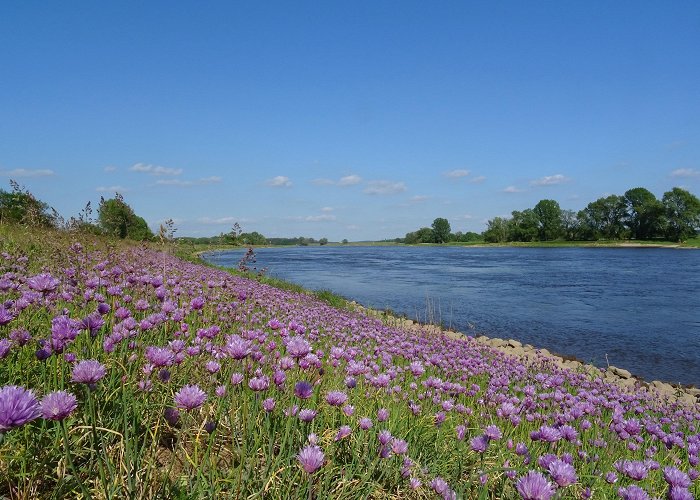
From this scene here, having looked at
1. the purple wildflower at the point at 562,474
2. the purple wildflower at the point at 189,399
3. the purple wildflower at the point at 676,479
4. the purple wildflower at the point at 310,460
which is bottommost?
the purple wildflower at the point at 676,479

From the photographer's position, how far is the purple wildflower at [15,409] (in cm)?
113

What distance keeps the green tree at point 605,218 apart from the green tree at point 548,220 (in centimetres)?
724

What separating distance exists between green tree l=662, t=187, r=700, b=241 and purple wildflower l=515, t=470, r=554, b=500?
100m

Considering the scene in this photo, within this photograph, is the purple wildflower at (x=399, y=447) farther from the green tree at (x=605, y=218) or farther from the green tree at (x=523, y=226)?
the green tree at (x=523, y=226)

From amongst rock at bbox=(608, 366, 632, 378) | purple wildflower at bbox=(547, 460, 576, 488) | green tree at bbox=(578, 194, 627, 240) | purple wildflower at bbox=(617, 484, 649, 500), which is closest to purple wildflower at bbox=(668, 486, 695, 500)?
purple wildflower at bbox=(617, 484, 649, 500)

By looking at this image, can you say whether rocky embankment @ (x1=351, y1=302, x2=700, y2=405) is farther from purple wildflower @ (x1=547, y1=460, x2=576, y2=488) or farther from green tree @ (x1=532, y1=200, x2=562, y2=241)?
green tree @ (x1=532, y1=200, x2=562, y2=241)

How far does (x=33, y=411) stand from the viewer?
1190 mm

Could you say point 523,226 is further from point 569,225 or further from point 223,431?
point 223,431

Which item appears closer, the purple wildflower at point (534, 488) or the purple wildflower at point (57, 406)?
the purple wildflower at point (57, 406)

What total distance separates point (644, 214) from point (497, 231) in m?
36.5

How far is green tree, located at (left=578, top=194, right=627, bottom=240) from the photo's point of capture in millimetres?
94125

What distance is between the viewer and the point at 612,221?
314 feet

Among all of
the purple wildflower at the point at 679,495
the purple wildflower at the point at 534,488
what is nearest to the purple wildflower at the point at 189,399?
the purple wildflower at the point at 534,488

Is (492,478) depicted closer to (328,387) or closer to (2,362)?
(328,387)
